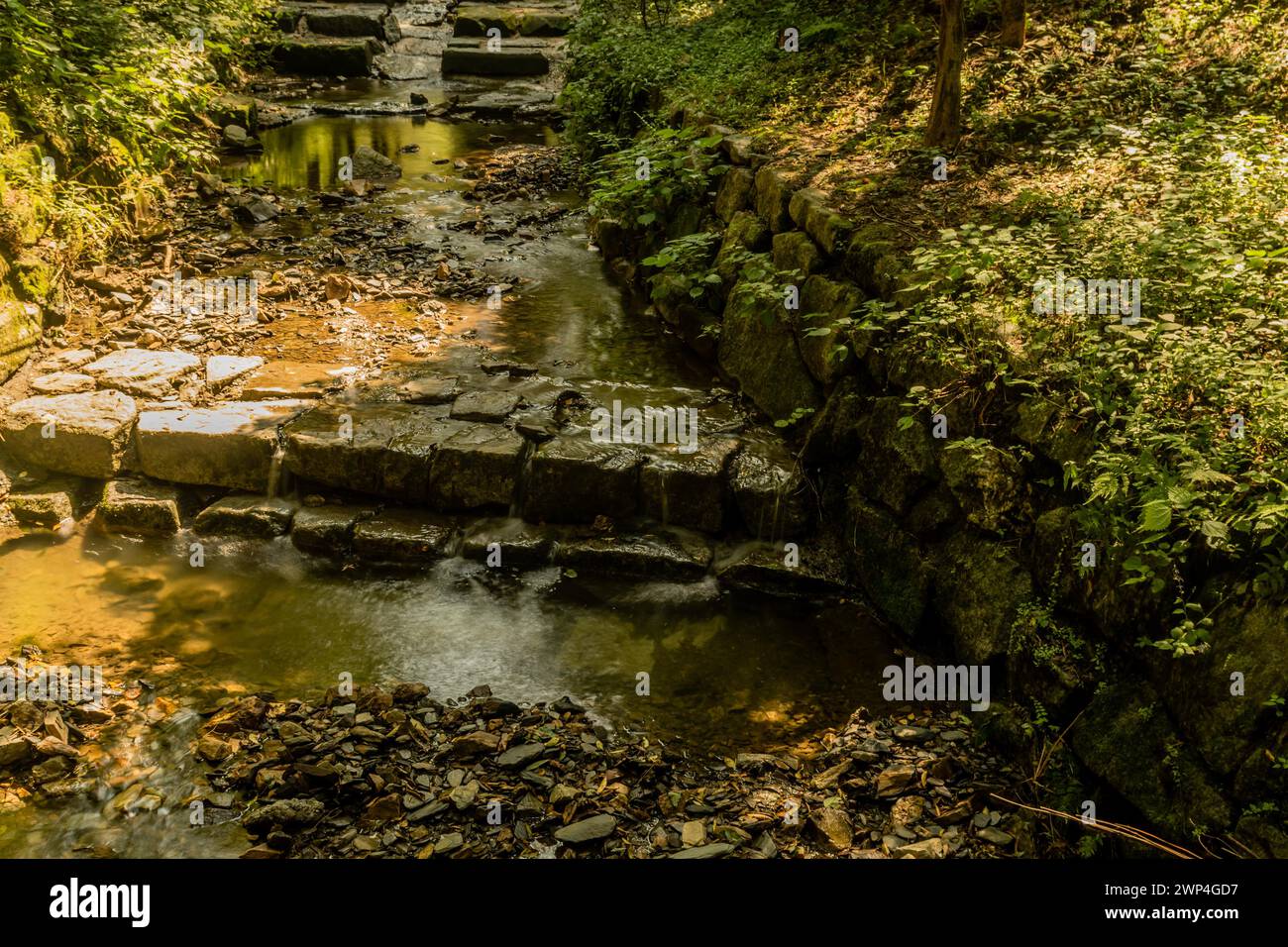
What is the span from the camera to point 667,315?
862cm

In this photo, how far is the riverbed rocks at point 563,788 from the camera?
4.02 meters

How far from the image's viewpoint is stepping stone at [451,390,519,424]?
22.7ft

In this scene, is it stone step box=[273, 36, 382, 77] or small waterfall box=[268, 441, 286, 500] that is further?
stone step box=[273, 36, 382, 77]

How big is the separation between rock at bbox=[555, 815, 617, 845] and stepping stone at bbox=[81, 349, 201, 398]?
4.90m

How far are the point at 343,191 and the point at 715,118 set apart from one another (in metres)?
5.00

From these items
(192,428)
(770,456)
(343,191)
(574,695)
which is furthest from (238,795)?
(343,191)

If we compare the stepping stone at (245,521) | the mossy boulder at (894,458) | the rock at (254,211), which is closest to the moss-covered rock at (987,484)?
the mossy boulder at (894,458)

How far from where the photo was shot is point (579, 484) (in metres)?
6.39

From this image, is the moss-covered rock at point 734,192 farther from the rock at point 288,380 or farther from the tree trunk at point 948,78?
the rock at point 288,380

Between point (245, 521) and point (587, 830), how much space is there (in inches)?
143

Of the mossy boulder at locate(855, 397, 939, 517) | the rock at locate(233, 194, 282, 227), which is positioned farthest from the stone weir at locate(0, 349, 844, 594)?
the rock at locate(233, 194, 282, 227)

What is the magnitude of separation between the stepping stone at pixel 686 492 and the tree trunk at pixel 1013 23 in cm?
539

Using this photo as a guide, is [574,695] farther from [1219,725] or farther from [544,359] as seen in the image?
[544,359]

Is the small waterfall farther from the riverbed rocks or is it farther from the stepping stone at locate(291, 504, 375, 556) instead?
the riverbed rocks
